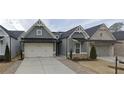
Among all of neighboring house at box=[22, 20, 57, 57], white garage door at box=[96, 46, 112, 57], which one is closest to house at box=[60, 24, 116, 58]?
white garage door at box=[96, 46, 112, 57]

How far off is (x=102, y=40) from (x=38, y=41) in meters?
9.89

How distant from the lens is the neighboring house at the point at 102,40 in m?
31.7

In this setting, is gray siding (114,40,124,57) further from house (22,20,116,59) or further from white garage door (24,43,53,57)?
white garage door (24,43,53,57)

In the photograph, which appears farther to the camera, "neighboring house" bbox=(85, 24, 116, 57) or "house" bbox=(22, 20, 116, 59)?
"neighboring house" bbox=(85, 24, 116, 57)

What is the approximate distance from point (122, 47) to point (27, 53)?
15638 mm

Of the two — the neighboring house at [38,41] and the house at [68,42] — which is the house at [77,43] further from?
the neighboring house at [38,41]

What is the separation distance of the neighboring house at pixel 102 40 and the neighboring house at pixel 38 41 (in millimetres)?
6393

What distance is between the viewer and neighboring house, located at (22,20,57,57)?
2980 cm

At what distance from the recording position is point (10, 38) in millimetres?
27734

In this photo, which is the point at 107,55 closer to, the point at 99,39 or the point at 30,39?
the point at 99,39

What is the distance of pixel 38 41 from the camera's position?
29.9 m

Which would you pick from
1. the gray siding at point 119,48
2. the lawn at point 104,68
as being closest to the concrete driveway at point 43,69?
the lawn at point 104,68

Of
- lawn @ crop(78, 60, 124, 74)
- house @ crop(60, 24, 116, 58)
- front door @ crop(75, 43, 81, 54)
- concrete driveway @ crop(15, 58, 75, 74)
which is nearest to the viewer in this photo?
concrete driveway @ crop(15, 58, 75, 74)
